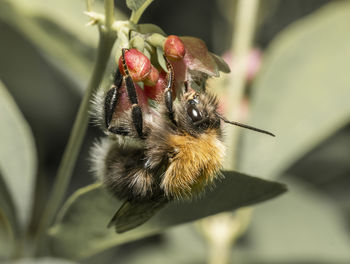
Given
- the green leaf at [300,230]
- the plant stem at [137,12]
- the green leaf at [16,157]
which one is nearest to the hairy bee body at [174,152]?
the plant stem at [137,12]

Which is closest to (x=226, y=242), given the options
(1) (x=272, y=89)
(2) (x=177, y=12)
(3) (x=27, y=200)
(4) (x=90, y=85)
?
(1) (x=272, y=89)

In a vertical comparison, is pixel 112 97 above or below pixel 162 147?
above

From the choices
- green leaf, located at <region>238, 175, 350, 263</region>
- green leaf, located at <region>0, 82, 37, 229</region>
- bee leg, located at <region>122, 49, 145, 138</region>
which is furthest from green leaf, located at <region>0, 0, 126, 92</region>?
green leaf, located at <region>238, 175, 350, 263</region>

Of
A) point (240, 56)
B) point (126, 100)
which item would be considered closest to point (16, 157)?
point (126, 100)

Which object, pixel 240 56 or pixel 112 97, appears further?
pixel 240 56

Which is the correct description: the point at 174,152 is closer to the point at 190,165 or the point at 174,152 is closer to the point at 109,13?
the point at 190,165
